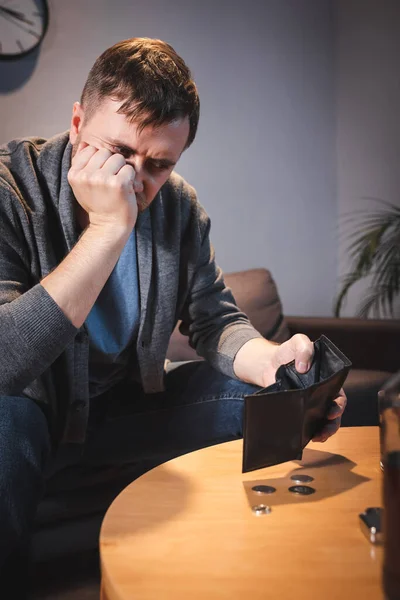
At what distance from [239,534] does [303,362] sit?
45cm

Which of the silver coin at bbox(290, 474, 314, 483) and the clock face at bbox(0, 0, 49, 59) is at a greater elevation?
the clock face at bbox(0, 0, 49, 59)

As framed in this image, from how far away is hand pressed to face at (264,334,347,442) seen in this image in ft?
3.62

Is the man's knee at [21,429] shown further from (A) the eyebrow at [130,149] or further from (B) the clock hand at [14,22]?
(B) the clock hand at [14,22]

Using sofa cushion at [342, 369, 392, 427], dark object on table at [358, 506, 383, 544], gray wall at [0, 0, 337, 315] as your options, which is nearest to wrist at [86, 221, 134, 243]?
dark object on table at [358, 506, 383, 544]

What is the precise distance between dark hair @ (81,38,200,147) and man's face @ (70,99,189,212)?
0.02 m

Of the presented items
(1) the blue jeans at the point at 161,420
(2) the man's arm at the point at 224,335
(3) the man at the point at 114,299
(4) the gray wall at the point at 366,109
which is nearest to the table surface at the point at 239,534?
(3) the man at the point at 114,299

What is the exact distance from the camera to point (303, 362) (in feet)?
3.90

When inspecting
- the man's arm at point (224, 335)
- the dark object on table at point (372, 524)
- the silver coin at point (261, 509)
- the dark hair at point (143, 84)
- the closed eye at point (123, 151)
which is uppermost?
the dark hair at point (143, 84)

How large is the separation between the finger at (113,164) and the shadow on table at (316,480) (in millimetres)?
632

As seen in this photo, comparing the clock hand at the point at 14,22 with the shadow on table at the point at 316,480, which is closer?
the shadow on table at the point at 316,480

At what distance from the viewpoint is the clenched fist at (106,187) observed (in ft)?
4.20

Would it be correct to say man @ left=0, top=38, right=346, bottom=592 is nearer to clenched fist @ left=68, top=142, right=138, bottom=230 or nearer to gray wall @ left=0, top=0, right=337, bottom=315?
clenched fist @ left=68, top=142, right=138, bottom=230

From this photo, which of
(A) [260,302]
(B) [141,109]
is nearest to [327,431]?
(B) [141,109]

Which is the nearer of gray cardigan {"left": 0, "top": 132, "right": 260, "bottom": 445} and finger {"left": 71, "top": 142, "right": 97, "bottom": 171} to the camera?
gray cardigan {"left": 0, "top": 132, "right": 260, "bottom": 445}
